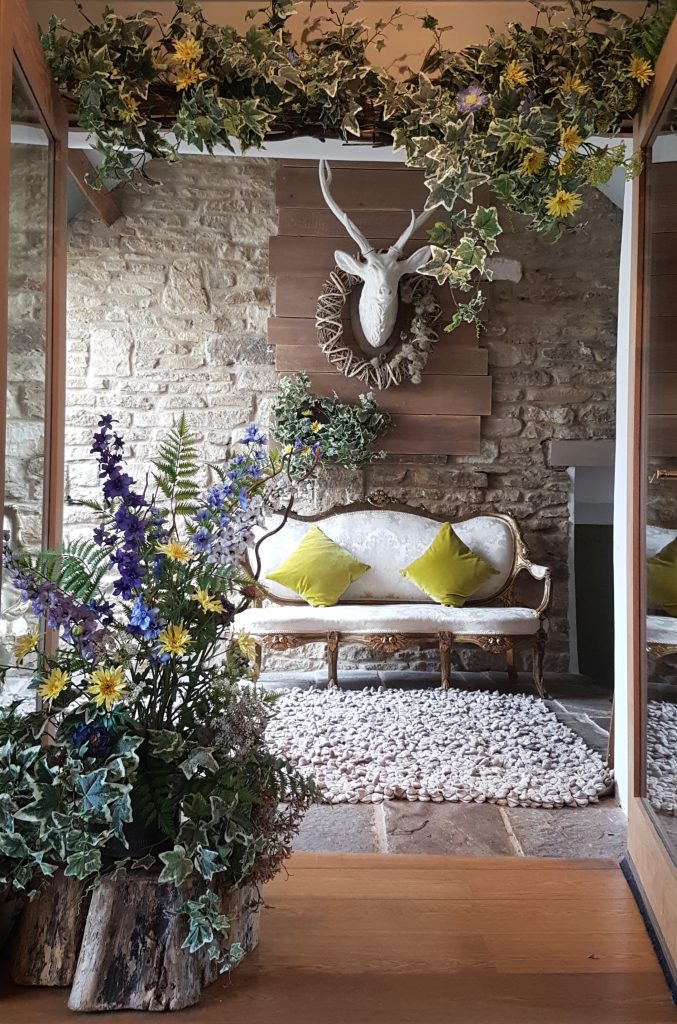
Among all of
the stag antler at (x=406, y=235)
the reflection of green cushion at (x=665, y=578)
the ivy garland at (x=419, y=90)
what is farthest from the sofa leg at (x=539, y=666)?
the ivy garland at (x=419, y=90)

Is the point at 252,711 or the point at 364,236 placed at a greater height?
the point at 364,236

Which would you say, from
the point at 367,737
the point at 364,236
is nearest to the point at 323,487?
the point at 364,236

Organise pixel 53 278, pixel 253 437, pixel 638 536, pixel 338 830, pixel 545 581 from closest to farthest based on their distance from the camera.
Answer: pixel 253 437 < pixel 53 278 < pixel 638 536 < pixel 338 830 < pixel 545 581

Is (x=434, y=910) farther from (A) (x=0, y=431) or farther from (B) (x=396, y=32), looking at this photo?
(B) (x=396, y=32)

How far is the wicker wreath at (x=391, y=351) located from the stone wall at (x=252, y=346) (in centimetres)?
26

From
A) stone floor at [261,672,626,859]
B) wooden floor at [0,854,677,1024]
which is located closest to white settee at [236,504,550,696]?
stone floor at [261,672,626,859]

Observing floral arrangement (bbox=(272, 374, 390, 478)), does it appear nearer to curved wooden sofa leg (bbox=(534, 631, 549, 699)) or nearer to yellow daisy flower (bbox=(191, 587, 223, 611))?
curved wooden sofa leg (bbox=(534, 631, 549, 699))

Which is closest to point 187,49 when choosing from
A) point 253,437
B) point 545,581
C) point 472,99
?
point 472,99

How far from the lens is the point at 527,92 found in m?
2.10

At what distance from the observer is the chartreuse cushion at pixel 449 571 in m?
5.32

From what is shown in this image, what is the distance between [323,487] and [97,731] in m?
4.12

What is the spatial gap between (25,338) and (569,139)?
1.33m

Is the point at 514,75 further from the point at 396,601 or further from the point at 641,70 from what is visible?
the point at 396,601

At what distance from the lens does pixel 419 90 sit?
7.04 feet
